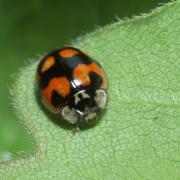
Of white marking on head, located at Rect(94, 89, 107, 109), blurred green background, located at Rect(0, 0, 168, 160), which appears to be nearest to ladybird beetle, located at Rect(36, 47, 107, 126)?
Result: white marking on head, located at Rect(94, 89, 107, 109)

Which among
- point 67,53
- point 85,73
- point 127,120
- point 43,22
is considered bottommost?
point 127,120

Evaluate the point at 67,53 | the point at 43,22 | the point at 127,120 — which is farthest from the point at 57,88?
the point at 43,22

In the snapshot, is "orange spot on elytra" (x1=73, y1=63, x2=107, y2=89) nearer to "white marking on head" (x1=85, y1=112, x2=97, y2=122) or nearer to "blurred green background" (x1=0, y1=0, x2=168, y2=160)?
"white marking on head" (x1=85, y1=112, x2=97, y2=122)

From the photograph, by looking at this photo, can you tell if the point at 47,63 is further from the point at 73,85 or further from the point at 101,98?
the point at 101,98

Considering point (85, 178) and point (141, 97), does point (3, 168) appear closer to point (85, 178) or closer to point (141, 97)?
point (85, 178)

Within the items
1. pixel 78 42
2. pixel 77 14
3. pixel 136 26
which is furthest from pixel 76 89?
pixel 77 14

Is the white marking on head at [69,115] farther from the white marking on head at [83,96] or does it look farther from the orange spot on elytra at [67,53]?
the orange spot on elytra at [67,53]
